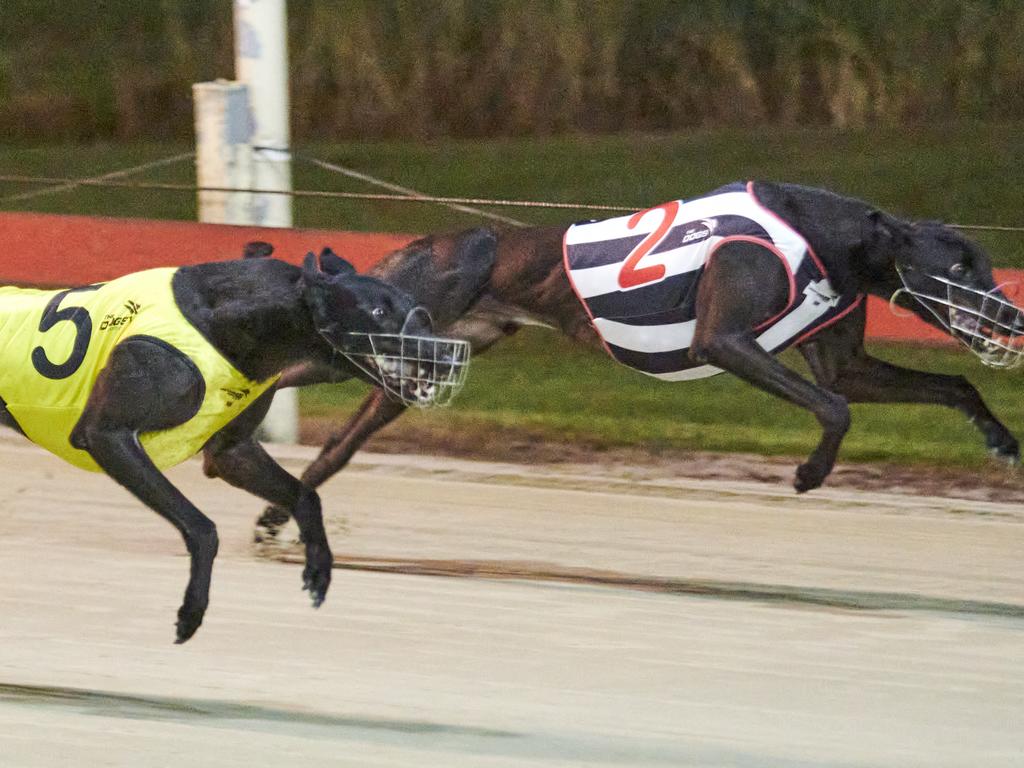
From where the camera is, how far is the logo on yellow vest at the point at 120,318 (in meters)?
3.78

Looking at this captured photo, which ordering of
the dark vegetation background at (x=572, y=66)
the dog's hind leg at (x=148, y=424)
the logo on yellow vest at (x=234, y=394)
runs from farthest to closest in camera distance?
1. the dark vegetation background at (x=572, y=66)
2. the logo on yellow vest at (x=234, y=394)
3. the dog's hind leg at (x=148, y=424)

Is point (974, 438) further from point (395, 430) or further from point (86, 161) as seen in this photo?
point (86, 161)

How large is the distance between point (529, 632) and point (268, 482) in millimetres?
750

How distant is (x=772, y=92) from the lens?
11.8 m

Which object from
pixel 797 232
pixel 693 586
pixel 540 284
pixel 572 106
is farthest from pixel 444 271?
pixel 572 106

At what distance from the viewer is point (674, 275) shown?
5082mm

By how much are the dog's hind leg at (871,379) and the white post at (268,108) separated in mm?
2388

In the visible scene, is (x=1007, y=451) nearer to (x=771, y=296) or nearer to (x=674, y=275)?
(x=771, y=296)

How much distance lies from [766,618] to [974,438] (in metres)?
3.14

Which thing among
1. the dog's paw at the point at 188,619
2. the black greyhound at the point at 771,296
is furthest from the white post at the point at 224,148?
the dog's paw at the point at 188,619

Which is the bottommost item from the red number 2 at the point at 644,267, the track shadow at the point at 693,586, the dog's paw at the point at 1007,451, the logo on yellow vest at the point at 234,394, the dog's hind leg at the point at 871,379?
the track shadow at the point at 693,586

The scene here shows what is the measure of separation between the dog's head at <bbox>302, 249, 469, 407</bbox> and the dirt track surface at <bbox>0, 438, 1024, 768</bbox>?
0.66 m

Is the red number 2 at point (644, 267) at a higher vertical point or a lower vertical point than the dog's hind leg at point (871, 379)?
higher

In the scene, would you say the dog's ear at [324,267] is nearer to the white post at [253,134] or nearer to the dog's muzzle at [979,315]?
the dog's muzzle at [979,315]
